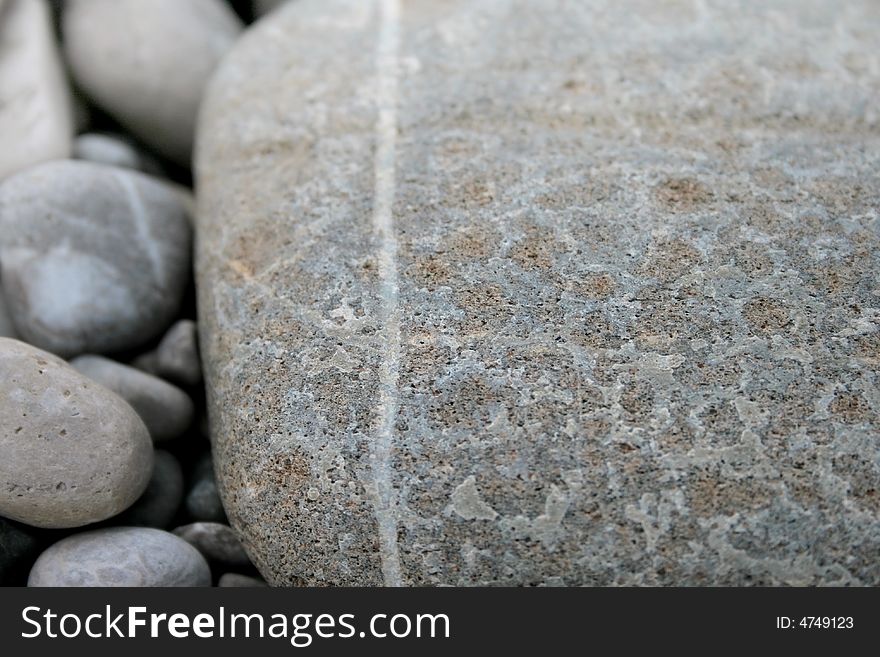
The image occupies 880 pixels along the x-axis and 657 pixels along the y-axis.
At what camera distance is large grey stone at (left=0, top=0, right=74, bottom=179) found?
6.32 feet

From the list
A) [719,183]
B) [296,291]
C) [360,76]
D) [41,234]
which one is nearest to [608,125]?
[719,183]

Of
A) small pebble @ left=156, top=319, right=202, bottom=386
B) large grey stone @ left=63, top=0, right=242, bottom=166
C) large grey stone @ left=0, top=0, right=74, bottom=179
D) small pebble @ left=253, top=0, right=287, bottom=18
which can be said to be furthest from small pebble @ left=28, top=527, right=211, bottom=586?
small pebble @ left=253, top=0, right=287, bottom=18

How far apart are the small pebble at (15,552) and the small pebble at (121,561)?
0.05 metres

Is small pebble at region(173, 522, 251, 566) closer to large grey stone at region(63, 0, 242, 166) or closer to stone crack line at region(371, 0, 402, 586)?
stone crack line at region(371, 0, 402, 586)

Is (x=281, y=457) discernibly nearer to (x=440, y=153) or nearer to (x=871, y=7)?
(x=440, y=153)

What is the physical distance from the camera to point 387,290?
146 centimetres

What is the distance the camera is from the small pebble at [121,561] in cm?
132

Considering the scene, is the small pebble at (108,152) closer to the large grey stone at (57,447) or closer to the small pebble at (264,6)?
the small pebble at (264,6)

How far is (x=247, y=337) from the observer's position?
149 cm

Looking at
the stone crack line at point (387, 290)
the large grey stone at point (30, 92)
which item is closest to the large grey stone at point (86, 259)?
the large grey stone at point (30, 92)

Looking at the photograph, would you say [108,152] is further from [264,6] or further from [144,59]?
[264,6]

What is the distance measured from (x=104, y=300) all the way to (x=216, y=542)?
54 centimetres

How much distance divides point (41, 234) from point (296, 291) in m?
0.60

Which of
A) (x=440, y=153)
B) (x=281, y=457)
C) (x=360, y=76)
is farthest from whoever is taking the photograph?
(x=360, y=76)
